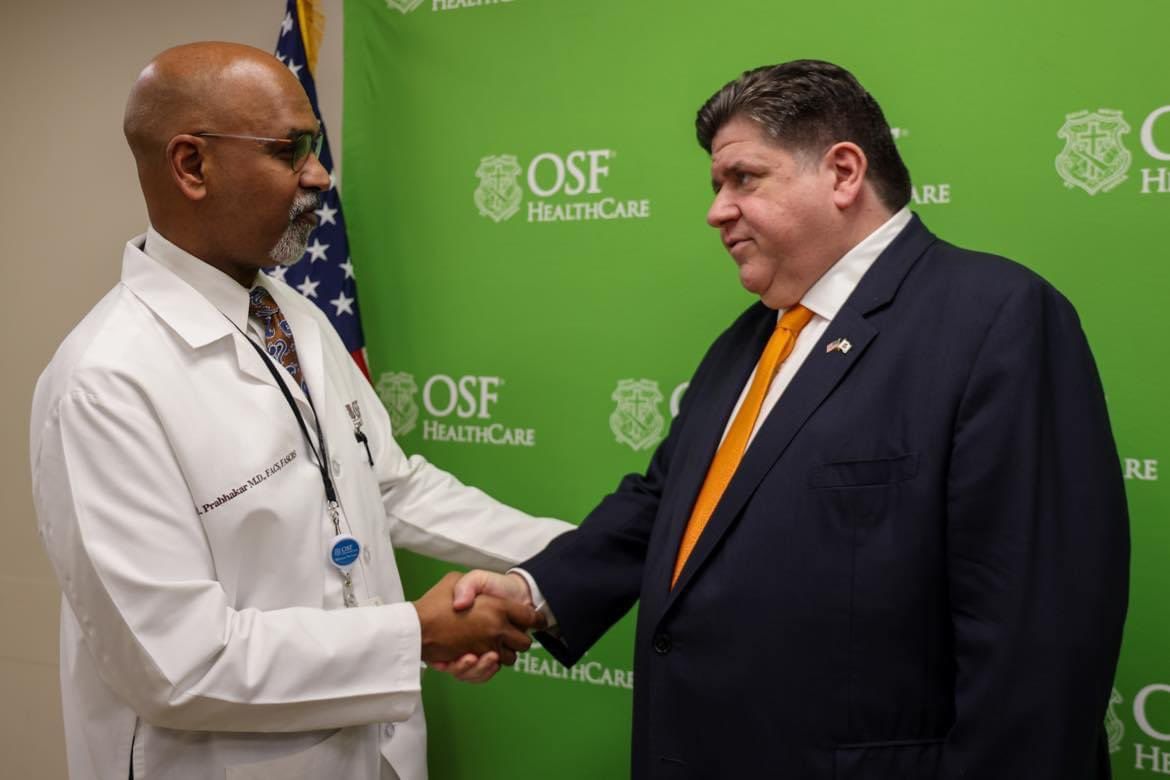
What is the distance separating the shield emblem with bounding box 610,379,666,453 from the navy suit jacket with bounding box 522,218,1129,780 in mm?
769

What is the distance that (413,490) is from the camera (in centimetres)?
233

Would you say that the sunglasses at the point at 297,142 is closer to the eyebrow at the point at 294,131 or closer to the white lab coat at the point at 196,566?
the eyebrow at the point at 294,131

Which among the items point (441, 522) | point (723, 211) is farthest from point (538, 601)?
point (723, 211)

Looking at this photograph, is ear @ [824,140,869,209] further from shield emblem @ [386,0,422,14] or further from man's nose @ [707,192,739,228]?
shield emblem @ [386,0,422,14]

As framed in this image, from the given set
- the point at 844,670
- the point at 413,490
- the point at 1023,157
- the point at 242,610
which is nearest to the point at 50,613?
the point at 413,490

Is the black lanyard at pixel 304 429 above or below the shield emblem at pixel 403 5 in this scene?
below

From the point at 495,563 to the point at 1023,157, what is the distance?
1468mm

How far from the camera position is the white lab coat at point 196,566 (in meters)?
1.59

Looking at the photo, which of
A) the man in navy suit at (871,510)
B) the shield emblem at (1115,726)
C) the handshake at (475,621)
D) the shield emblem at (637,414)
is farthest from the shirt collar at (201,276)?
the shield emblem at (1115,726)

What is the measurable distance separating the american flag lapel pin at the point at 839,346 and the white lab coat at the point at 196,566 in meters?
0.87

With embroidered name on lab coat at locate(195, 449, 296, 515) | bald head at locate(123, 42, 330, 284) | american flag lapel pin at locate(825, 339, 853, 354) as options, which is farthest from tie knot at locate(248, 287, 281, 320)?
american flag lapel pin at locate(825, 339, 853, 354)

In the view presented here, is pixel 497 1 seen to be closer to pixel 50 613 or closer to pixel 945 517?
pixel 945 517

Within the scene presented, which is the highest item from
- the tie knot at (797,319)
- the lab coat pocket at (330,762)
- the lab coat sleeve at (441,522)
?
the tie knot at (797,319)

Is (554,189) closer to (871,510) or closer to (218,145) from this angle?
(218,145)
